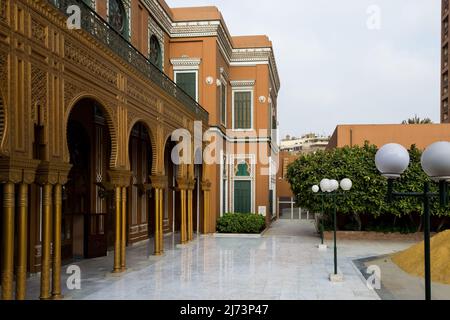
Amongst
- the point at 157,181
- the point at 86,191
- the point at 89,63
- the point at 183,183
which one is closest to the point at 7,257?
the point at 89,63

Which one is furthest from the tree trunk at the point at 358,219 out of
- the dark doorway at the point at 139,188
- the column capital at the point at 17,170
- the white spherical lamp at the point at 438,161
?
the white spherical lamp at the point at 438,161

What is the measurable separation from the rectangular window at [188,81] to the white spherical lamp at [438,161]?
19.3m

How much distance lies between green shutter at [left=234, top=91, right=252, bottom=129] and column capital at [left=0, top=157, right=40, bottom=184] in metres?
19.9

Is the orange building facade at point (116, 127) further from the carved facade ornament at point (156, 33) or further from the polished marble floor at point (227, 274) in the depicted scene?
the polished marble floor at point (227, 274)

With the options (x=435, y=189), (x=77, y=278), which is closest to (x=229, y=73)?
(x=435, y=189)

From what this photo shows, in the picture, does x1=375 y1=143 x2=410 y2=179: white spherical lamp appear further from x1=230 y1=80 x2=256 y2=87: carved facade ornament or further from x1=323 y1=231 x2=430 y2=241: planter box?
x1=230 y1=80 x2=256 y2=87: carved facade ornament

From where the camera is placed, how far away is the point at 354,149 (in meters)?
20.7

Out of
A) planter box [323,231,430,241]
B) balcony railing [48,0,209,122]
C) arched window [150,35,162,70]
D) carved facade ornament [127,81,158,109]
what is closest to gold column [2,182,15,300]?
balcony railing [48,0,209,122]

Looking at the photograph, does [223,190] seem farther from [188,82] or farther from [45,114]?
[45,114]

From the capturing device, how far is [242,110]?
27.2m

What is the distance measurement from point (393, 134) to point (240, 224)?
10376mm

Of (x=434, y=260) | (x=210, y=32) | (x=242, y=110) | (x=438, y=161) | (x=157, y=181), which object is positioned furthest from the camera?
(x=242, y=110)

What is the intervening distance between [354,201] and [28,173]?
1537 cm
